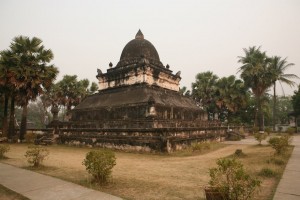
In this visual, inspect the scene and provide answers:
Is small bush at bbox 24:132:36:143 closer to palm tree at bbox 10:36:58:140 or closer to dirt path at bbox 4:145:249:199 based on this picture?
palm tree at bbox 10:36:58:140

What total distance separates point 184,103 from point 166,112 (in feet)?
17.7

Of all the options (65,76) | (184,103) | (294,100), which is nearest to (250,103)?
(294,100)

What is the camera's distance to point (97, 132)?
59.4ft

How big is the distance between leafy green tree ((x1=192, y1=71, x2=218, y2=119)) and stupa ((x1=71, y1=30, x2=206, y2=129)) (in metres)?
8.99

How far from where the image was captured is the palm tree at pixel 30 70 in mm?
19775

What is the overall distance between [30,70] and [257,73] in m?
26.0

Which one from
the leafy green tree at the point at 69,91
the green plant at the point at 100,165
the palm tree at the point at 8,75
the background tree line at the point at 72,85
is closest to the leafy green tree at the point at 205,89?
the background tree line at the point at 72,85

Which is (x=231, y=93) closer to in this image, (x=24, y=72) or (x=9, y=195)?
(x=24, y=72)

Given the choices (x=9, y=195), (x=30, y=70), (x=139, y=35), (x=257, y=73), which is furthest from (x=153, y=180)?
(x=257, y=73)

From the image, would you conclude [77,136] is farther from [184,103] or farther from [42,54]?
[184,103]

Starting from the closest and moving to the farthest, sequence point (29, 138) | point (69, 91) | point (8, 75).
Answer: point (8, 75)
point (29, 138)
point (69, 91)

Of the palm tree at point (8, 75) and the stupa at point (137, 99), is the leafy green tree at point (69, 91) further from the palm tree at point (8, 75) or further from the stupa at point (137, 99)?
the palm tree at point (8, 75)

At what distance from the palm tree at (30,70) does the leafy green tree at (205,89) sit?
21828mm

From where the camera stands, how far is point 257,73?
30.1m
